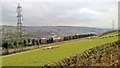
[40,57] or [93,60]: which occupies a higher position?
[93,60]

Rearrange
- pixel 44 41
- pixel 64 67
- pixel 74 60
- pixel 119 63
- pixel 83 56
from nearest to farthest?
1. pixel 119 63
2. pixel 64 67
3. pixel 74 60
4. pixel 83 56
5. pixel 44 41

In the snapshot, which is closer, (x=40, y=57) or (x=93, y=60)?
(x=93, y=60)

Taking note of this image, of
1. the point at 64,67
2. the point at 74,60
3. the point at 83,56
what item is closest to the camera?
the point at 64,67

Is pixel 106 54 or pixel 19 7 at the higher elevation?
pixel 19 7

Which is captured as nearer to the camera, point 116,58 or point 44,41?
point 116,58

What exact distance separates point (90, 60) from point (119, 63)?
2369 millimetres

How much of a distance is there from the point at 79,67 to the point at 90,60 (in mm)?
1510

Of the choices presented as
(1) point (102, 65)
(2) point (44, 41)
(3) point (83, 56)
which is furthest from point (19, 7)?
(1) point (102, 65)

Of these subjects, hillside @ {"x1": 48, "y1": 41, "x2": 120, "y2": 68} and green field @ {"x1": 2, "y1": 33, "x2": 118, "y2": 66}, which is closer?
hillside @ {"x1": 48, "y1": 41, "x2": 120, "y2": 68}

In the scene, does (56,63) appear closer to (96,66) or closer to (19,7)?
(96,66)

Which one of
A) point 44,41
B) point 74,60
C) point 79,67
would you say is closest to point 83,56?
point 74,60

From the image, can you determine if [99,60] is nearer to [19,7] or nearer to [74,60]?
[74,60]

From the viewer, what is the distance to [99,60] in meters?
15.9

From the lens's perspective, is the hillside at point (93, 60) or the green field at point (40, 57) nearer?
the hillside at point (93, 60)
